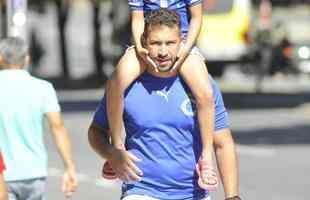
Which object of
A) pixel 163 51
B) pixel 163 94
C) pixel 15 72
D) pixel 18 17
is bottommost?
pixel 18 17

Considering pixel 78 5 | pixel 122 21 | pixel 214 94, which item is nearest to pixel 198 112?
pixel 214 94

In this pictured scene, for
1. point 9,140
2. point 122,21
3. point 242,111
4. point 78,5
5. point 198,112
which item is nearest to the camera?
point 198,112

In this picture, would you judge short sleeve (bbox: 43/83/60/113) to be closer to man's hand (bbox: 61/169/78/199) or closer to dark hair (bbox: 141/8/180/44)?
man's hand (bbox: 61/169/78/199)

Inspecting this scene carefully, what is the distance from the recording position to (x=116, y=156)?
6.29m

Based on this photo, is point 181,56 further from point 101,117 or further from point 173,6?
point 101,117

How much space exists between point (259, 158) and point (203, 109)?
13.7m

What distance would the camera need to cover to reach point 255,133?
24391 millimetres

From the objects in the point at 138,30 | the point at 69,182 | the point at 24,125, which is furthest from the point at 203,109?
the point at 24,125

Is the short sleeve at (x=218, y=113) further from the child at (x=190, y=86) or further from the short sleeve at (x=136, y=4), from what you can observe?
the short sleeve at (x=136, y=4)

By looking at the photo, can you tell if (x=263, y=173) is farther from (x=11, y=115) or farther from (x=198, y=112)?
(x=198, y=112)

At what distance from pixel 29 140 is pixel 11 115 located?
23 centimetres

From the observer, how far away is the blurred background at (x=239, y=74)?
55.9 ft

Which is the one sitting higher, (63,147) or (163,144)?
(163,144)

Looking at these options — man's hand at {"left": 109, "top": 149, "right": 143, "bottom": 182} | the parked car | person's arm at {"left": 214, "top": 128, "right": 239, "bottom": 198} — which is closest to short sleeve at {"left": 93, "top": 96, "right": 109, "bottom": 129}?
man's hand at {"left": 109, "top": 149, "right": 143, "bottom": 182}
